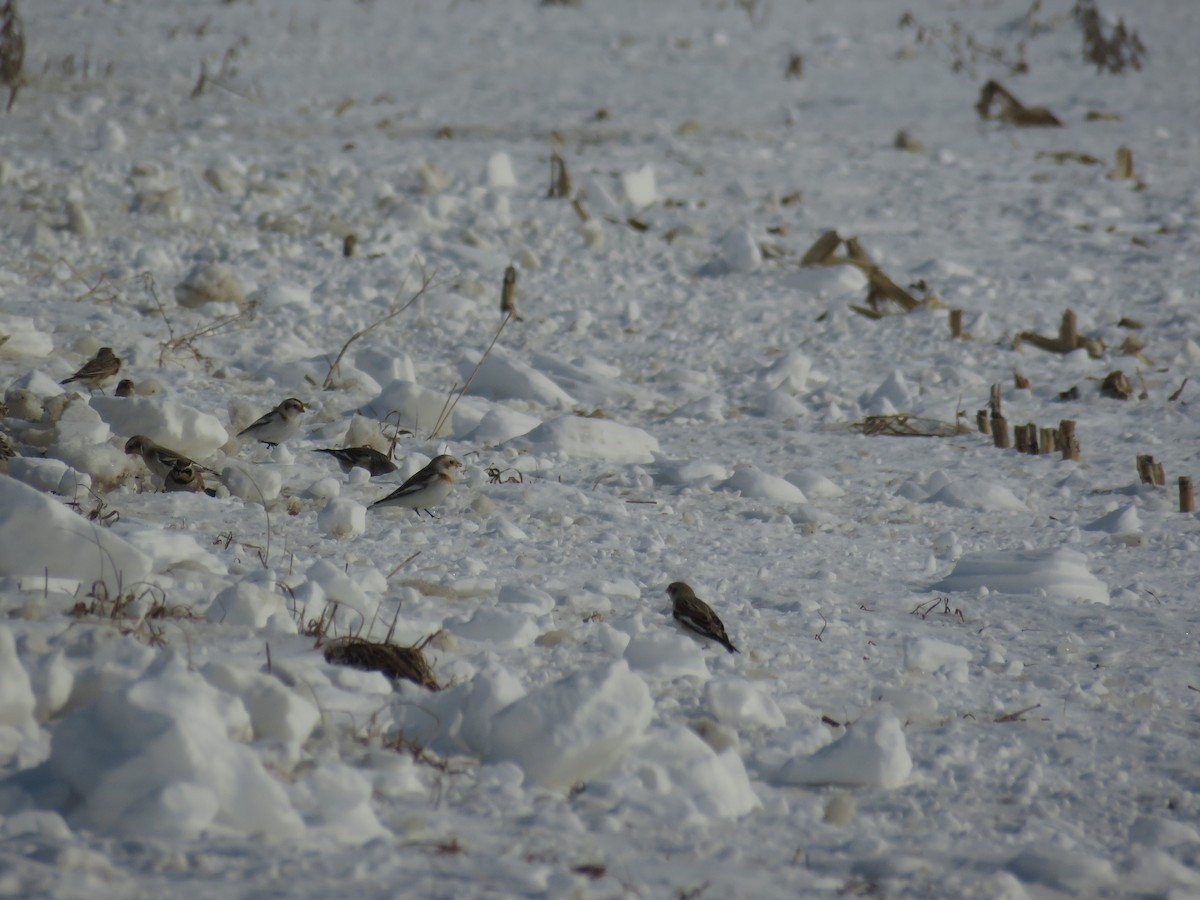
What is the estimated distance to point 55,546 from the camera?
7.89ft

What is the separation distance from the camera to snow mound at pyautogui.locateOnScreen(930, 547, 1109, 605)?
10.6ft

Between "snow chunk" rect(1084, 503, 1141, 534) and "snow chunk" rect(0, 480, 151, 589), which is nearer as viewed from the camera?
"snow chunk" rect(0, 480, 151, 589)

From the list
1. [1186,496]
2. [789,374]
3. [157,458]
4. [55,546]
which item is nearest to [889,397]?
[789,374]

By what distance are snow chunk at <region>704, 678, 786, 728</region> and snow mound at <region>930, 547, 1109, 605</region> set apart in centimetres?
107

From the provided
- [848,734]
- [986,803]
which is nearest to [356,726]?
[848,734]

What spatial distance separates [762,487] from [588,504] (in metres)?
0.63

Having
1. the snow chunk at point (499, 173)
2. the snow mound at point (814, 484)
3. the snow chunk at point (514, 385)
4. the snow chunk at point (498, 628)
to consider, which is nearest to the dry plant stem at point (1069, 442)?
the snow mound at point (814, 484)

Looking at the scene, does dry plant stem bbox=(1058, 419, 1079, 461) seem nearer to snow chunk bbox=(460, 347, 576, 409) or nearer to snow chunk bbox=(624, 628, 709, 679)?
snow chunk bbox=(460, 347, 576, 409)

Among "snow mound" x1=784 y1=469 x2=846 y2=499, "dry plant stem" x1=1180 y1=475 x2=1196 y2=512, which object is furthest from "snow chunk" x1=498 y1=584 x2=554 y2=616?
"dry plant stem" x1=1180 y1=475 x2=1196 y2=512

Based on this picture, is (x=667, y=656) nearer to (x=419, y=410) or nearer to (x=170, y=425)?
(x=170, y=425)

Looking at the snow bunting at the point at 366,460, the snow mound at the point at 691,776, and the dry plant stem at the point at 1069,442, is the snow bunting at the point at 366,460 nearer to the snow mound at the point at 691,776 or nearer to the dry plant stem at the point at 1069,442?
the snow mound at the point at 691,776

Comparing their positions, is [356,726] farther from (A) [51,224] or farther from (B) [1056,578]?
(A) [51,224]

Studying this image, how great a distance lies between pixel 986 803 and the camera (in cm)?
217

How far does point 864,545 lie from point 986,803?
1.45 m
